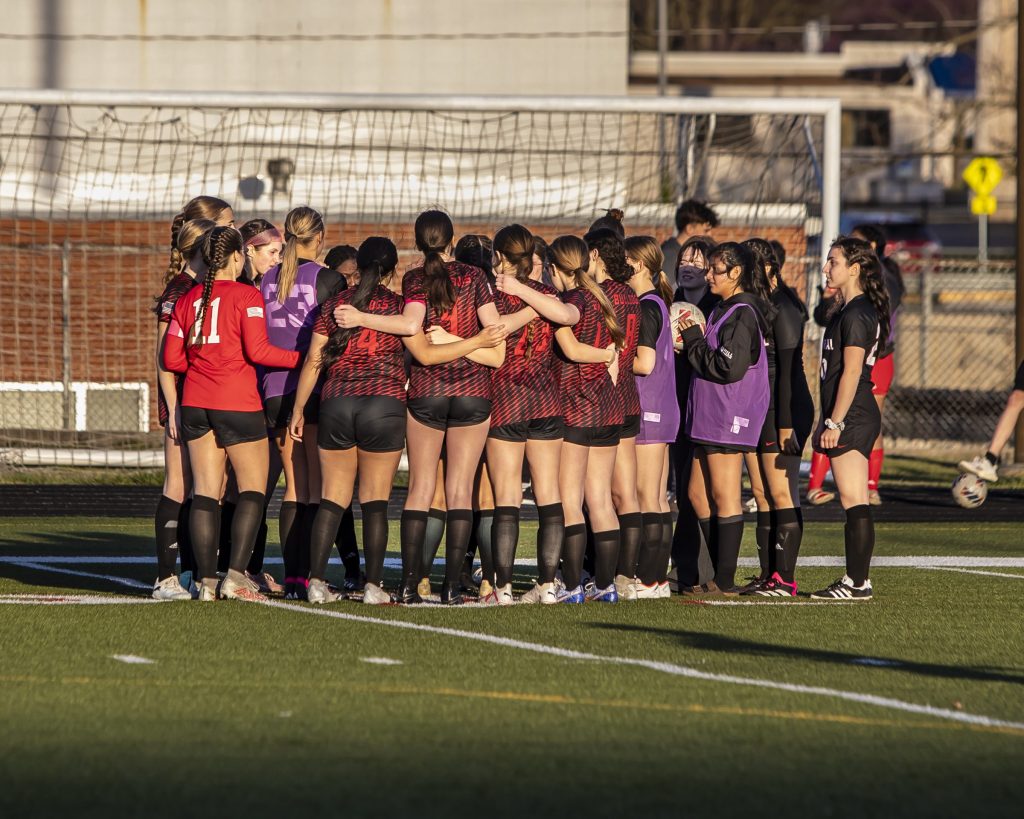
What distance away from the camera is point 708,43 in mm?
51906

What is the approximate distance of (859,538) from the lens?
27.7 ft

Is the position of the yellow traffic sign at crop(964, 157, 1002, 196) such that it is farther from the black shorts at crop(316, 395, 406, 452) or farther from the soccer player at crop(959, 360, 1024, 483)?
the black shorts at crop(316, 395, 406, 452)

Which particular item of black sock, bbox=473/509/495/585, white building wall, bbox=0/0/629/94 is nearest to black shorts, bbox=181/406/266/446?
black sock, bbox=473/509/495/585

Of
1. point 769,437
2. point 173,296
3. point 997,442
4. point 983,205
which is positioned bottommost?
point 997,442

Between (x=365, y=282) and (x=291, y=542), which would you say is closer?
(x=365, y=282)

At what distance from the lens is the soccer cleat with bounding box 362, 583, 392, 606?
8141 millimetres

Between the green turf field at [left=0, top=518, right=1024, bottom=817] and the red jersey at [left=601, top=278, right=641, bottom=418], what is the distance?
1042mm

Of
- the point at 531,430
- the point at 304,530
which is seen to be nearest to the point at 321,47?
the point at 304,530

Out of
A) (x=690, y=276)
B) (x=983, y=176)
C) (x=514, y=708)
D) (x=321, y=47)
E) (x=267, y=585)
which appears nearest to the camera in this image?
(x=514, y=708)

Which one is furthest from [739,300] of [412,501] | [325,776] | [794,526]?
[325,776]

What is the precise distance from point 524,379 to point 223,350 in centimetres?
142

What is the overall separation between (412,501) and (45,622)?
176 centimetres

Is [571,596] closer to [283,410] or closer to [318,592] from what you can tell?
[318,592]

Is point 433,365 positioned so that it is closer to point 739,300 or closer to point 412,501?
point 412,501
